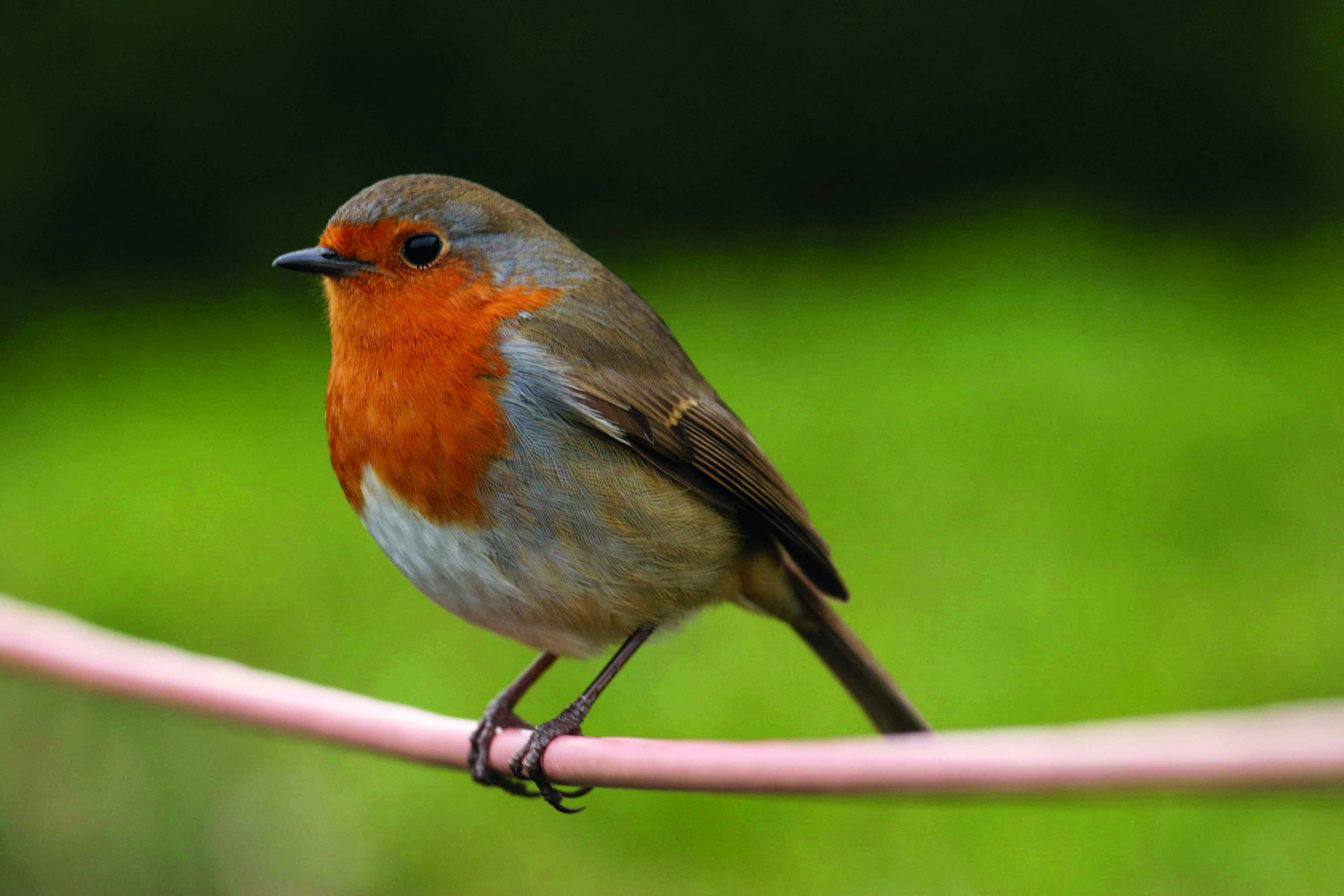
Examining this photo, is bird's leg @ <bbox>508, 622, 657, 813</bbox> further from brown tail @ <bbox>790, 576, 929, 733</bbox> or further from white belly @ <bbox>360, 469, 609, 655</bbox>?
brown tail @ <bbox>790, 576, 929, 733</bbox>

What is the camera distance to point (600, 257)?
21.5 feet

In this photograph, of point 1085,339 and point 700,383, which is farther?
point 1085,339

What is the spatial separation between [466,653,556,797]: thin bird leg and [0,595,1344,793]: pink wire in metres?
0.03

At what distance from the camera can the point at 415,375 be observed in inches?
65.5

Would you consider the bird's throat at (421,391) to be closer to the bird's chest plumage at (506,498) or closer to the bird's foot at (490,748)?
the bird's chest plumage at (506,498)

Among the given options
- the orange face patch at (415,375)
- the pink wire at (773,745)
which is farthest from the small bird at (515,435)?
the pink wire at (773,745)

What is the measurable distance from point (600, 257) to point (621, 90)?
1065 mm

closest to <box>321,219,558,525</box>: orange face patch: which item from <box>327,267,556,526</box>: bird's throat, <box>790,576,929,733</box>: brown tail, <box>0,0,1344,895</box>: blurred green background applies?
<box>327,267,556,526</box>: bird's throat

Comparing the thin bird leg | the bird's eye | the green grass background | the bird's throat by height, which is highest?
the bird's eye

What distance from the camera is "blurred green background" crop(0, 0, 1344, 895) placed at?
3.41 metres

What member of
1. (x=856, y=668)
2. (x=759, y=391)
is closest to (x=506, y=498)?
A: (x=856, y=668)

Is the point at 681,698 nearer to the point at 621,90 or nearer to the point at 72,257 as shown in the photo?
the point at 621,90

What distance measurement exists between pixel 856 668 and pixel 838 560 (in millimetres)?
2193

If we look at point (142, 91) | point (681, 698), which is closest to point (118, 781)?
point (681, 698)
